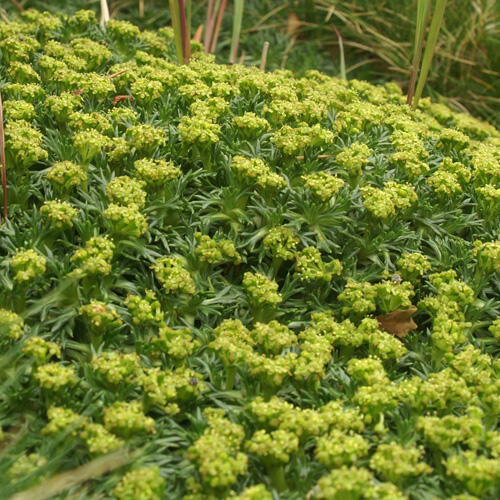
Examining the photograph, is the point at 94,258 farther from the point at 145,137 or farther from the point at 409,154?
the point at 409,154

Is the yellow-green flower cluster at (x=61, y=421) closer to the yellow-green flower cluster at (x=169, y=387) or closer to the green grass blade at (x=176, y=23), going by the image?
the yellow-green flower cluster at (x=169, y=387)

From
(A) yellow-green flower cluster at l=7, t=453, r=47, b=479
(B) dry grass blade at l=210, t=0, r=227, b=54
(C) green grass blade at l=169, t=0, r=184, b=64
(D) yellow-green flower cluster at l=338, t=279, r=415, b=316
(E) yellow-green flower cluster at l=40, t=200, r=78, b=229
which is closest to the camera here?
(A) yellow-green flower cluster at l=7, t=453, r=47, b=479

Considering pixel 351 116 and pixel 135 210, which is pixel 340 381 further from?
pixel 351 116

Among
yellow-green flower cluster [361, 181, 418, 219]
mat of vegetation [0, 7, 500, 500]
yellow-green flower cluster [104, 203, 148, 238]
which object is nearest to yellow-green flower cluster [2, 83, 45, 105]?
mat of vegetation [0, 7, 500, 500]

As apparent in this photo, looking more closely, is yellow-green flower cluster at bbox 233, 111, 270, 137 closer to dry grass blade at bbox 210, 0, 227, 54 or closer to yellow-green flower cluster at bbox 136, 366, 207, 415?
yellow-green flower cluster at bbox 136, 366, 207, 415

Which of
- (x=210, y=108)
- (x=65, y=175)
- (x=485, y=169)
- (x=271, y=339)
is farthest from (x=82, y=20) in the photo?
(x=271, y=339)

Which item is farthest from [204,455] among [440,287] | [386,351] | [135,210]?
[440,287]
